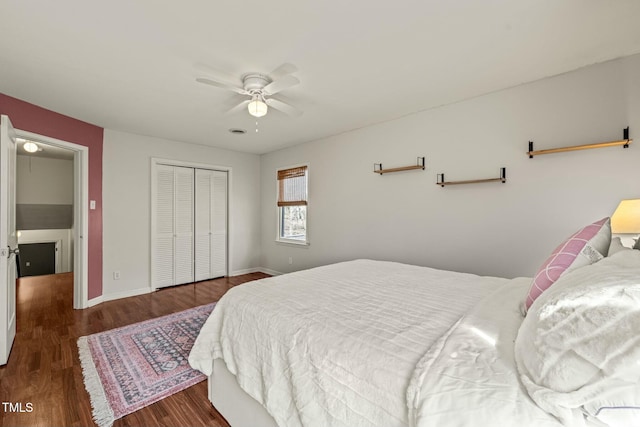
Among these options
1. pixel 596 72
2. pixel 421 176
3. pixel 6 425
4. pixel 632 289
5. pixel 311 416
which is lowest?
pixel 6 425

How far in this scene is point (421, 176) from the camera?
3.30m

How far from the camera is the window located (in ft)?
15.7

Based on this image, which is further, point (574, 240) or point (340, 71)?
point (340, 71)

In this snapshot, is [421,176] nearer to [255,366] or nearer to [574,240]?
[574,240]

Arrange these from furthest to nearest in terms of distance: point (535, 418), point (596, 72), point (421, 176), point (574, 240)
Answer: point (421, 176)
point (596, 72)
point (574, 240)
point (535, 418)

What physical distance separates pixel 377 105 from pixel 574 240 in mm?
2266

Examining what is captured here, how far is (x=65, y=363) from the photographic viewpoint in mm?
2268

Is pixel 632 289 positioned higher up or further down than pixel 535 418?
higher up

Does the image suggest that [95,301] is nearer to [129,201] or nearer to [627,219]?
[129,201]

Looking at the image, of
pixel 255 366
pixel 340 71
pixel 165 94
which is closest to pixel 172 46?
pixel 165 94

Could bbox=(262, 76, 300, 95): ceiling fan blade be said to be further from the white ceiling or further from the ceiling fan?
the white ceiling

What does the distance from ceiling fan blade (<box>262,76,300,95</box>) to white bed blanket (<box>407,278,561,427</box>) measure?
1.94m

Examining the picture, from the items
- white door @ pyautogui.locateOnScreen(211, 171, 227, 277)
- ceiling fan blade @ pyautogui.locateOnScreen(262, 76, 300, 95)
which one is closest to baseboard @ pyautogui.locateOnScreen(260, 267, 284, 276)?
white door @ pyautogui.locateOnScreen(211, 171, 227, 277)

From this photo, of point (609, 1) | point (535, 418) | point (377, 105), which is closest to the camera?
point (535, 418)
